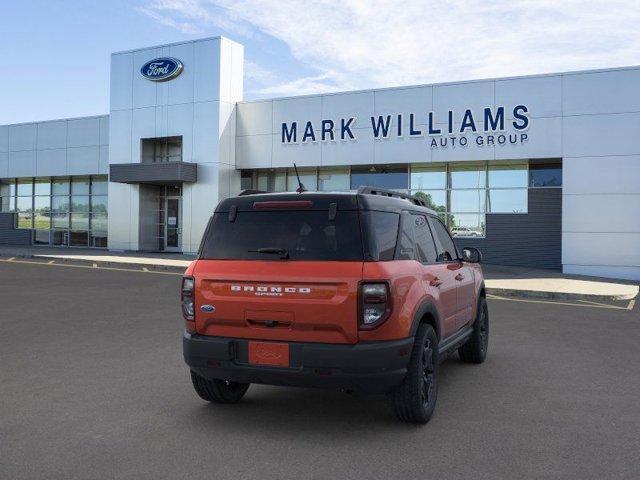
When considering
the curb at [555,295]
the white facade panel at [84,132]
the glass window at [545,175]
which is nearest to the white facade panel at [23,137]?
the white facade panel at [84,132]

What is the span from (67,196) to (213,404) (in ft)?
94.9

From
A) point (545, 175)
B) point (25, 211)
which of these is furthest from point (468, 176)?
point (25, 211)

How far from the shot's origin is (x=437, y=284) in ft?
18.2

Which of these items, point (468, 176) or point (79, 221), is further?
point (79, 221)

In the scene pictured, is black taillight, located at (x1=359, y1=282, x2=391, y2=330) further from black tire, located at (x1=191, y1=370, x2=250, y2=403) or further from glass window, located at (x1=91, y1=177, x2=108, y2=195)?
glass window, located at (x1=91, y1=177, x2=108, y2=195)

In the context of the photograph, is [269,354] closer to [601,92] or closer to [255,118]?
[601,92]

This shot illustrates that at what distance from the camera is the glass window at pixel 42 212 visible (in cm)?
3250

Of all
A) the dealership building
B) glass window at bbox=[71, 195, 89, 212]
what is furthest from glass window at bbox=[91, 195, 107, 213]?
glass window at bbox=[71, 195, 89, 212]

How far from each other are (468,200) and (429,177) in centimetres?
174

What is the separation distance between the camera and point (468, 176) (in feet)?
75.0

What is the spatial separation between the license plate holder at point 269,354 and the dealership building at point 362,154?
58.8 ft

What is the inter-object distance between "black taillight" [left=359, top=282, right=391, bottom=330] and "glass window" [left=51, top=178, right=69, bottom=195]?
30.3 metres

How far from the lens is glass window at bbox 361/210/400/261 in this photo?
468 cm

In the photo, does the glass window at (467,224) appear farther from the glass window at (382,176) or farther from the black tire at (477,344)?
the black tire at (477,344)
